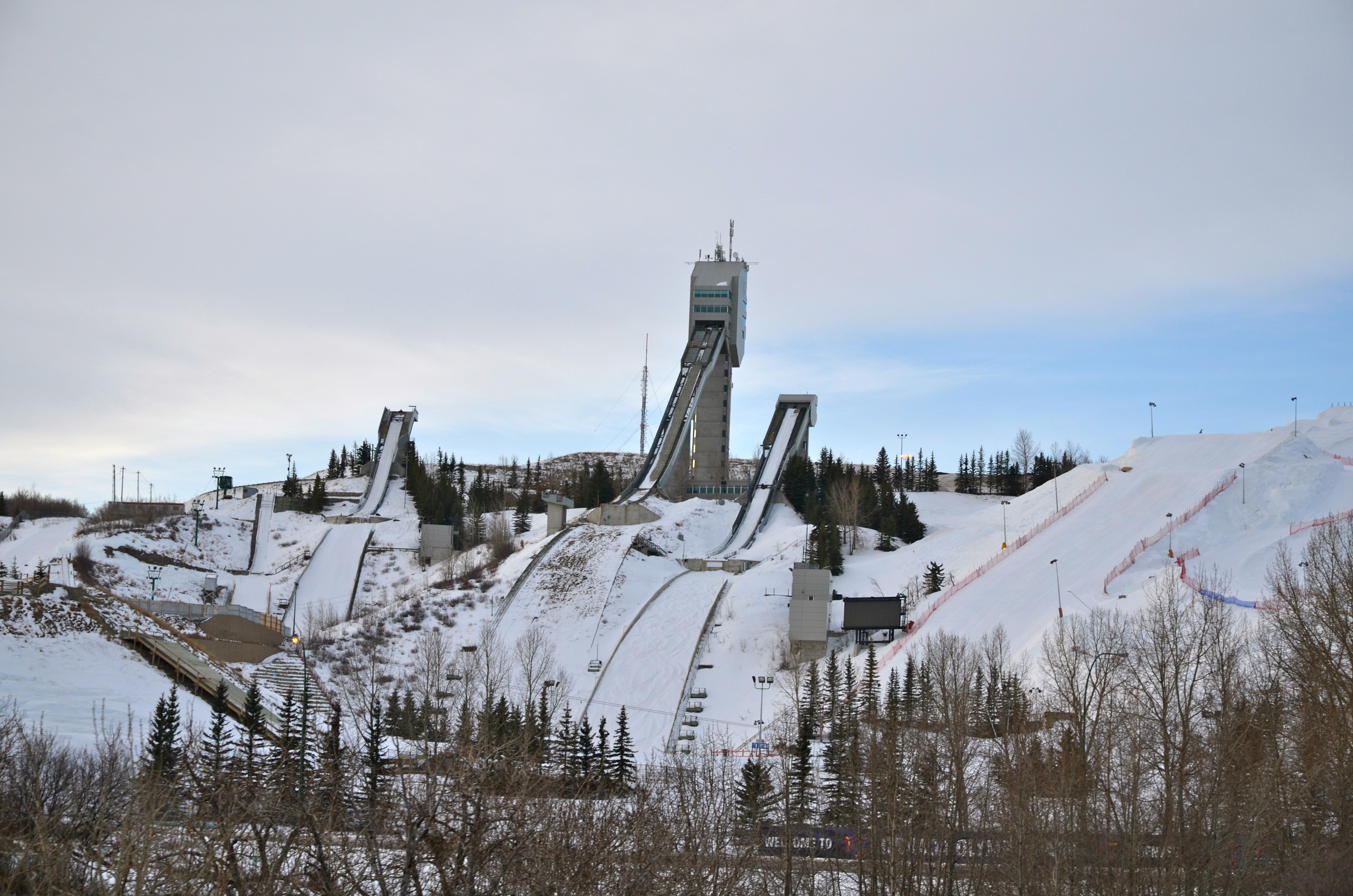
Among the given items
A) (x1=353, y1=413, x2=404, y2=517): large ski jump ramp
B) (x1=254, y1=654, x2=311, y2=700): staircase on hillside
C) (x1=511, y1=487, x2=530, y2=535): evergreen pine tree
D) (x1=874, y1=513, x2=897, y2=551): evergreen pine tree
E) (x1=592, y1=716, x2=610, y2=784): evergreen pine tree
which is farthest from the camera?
(x1=353, y1=413, x2=404, y2=517): large ski jump ramp

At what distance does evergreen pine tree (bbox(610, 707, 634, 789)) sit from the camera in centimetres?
2442

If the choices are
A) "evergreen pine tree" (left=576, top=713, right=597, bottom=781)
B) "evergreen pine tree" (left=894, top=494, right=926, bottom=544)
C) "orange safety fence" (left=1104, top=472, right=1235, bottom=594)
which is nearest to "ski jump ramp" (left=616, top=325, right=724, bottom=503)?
"evergreen pine tree" (left=894, top=494, right=926, bottom=544)

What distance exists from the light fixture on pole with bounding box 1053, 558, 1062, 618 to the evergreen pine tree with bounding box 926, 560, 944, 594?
14.4ft

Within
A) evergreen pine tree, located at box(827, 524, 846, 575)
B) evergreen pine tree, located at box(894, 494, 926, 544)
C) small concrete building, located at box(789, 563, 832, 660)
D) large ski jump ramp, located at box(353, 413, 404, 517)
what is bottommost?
small concrete building, located at box(789, 563, 832, 660)

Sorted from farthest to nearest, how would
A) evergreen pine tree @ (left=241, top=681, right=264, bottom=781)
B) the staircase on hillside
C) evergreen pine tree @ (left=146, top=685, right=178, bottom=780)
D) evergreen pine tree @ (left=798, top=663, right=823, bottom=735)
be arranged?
the staircase on hillside
evergreen pine tree @ (left=798, top=663, right=823, bottom=735)
evergreen pine tree @ (left=241, top=681, right=264, bottom=781)
evergreen pine tree @ (left=146, top=685, right=178, bottom=780)

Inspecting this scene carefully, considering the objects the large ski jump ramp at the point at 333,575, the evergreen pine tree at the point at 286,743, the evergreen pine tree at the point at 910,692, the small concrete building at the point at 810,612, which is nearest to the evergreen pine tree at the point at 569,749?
the evergreen pine tree at the point at 286,743

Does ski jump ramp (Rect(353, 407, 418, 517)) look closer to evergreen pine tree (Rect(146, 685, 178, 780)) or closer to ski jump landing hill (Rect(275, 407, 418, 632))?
ski jump landing hill (Rect(275, 407, 418, 632))

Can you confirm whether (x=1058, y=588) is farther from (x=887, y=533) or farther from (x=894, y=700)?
(x=887, y=533)

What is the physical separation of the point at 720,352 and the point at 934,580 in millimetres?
32899

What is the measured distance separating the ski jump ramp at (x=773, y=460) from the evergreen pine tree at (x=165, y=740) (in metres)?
34.1

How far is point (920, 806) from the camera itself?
20.9 metres

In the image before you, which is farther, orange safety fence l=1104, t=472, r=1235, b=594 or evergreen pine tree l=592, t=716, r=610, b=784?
orange safety fence l=1104, t=472, r=1235, b=594

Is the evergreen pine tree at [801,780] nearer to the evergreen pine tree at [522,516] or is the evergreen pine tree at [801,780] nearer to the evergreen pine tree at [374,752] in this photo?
the evergreen pine tree at [374,752]

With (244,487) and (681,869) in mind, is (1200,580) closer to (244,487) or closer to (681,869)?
(681,869)
